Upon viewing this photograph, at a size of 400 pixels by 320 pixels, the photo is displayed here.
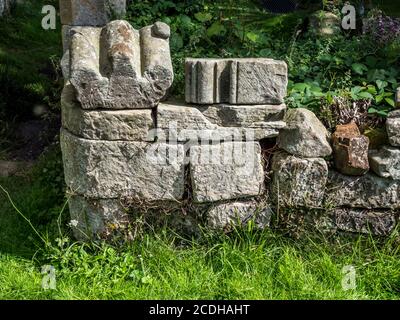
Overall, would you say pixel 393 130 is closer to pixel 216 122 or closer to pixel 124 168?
pixel 216 122

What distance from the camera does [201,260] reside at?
3.56 meters

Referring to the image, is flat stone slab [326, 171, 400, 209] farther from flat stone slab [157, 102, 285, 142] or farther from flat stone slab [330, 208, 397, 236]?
flat stone slab [157, 102, 285, 142]

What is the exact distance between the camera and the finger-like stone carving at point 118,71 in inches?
131

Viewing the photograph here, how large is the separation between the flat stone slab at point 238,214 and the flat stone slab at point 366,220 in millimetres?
413

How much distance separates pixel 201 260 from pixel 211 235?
0.17 meters

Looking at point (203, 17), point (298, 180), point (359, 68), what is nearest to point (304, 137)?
point (298, 180)

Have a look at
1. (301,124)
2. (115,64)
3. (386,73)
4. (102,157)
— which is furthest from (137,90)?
(386,73)

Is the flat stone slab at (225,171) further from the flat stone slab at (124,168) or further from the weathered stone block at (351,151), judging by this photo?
the weathered stone block at (351,151)

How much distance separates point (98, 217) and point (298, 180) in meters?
1.23

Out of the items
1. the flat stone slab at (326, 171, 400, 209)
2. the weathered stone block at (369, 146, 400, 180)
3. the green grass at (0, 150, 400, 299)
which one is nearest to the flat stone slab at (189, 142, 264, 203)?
the green grass at (0, 150, 400, 299)

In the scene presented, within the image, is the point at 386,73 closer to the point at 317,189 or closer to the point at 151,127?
the point at 317,189


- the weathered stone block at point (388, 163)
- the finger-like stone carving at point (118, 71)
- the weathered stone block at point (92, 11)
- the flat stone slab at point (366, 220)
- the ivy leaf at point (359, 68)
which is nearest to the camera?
the finger-like stone carving at point (118, 71)

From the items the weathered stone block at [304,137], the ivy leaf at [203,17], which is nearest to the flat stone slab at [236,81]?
the weathered stone block at [304,137]

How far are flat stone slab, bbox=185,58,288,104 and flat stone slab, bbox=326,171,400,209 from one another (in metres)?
0.62
